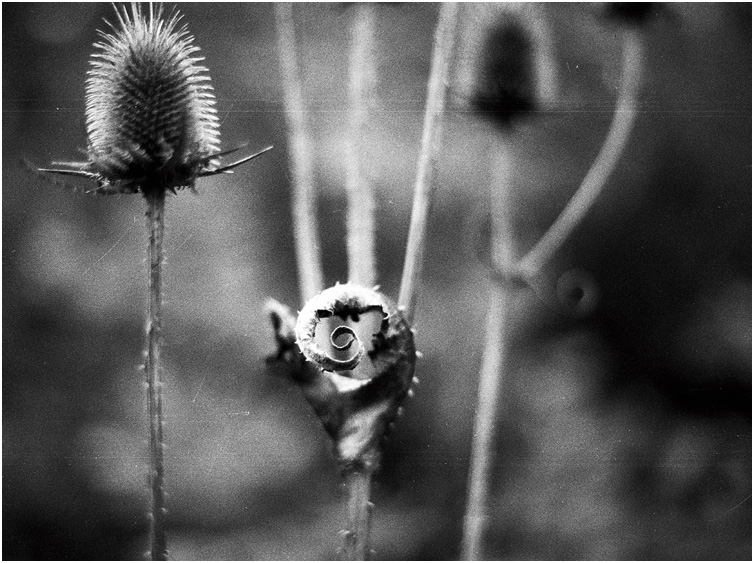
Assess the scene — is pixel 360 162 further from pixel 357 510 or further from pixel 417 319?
pixel 417 319

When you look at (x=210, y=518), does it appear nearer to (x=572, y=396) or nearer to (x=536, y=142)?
(x=572, y=396)

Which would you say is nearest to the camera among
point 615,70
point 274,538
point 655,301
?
point 615,70

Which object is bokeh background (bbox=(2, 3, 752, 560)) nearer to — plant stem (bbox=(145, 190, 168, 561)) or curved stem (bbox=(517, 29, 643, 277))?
curved stem (bbox=(517, 29, 643, 277))

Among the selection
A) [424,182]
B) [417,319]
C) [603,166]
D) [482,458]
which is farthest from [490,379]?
[603,166]

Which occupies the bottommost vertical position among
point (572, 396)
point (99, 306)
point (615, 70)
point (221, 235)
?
point (572, 396)

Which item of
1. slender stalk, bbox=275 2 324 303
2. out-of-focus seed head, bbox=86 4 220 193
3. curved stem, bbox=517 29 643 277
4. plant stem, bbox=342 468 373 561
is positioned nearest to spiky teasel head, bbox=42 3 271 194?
out-of-focus seed head, bbox=86 4 220 193

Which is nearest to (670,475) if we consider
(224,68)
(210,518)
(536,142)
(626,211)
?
(626,211)
